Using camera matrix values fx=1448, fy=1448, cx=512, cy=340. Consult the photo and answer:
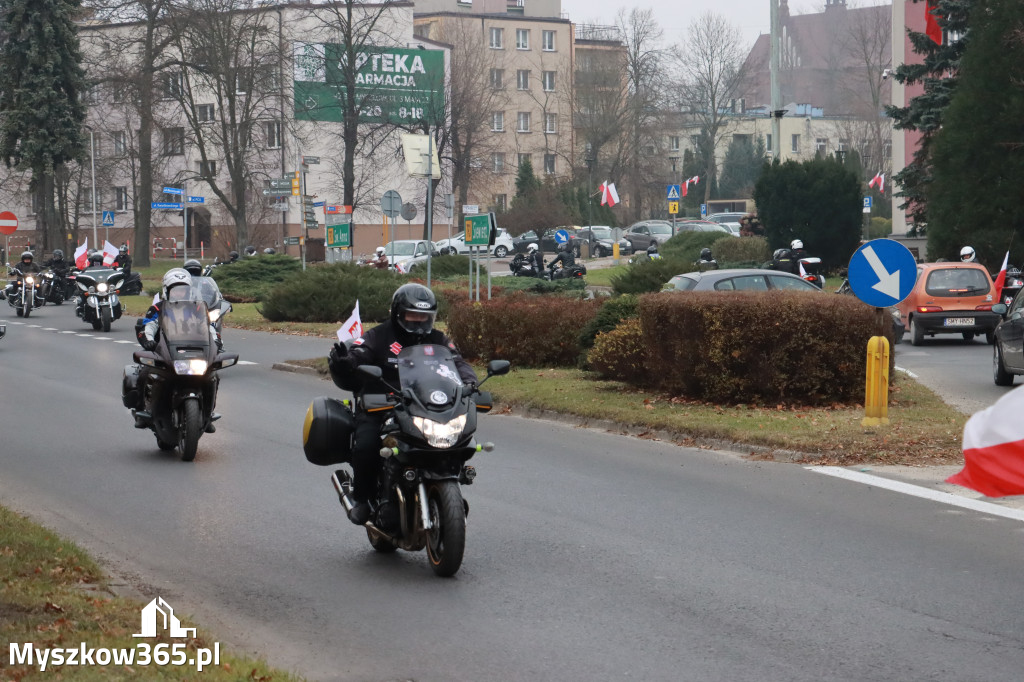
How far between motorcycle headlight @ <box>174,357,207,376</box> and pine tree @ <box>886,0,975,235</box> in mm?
30931

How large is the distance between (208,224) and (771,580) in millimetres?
84613

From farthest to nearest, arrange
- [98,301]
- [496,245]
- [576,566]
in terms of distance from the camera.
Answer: [496,245]
[98,301]
[576,566]

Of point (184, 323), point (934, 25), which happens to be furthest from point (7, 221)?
point (184, 323)

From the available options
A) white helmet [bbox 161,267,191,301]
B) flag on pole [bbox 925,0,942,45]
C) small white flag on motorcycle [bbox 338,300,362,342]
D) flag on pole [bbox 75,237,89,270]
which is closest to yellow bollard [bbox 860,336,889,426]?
small white flag on motorcycle [bbox 338,300,362,342]

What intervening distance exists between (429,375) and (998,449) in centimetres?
405

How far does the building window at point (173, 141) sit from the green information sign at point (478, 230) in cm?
3846

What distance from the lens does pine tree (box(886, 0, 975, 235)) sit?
4088 centimetres

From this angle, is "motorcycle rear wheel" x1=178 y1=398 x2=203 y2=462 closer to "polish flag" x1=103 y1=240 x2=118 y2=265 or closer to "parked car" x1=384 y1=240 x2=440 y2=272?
"polish flag" x1=103 y1=240 x2=118 y2=265

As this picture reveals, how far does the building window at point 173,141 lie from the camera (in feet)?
201

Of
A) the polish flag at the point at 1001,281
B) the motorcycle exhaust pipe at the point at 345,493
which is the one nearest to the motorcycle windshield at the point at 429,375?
the motorcycle exhaust pipe at the point at 345,493

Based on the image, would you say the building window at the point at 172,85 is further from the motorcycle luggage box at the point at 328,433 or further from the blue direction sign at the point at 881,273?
the motorcycle luggage box at the point at 328,433

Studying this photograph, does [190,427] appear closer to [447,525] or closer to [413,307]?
[413,307]

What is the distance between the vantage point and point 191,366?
12.4 metres

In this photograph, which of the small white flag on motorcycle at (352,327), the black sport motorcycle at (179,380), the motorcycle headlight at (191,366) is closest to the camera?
the small white flag on motorcycle at (352,327)
